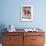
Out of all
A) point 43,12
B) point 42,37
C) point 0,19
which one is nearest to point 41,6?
point 43,12

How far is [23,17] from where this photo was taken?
4062mm

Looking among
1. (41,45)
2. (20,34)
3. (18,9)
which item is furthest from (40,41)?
(18,9)

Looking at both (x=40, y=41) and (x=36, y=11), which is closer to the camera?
(x=40, y=41)

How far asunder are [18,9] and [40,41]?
3.98 ft

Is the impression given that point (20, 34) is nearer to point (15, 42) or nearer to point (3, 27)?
point (15, 42)

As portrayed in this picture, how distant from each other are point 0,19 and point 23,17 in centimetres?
73

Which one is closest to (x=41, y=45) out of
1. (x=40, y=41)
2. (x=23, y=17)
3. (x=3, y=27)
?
(x=40, y=41)

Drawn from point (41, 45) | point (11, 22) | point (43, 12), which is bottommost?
point (41, 45)

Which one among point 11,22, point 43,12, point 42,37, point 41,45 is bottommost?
point 41,45

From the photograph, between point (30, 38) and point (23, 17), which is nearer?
point (30, 38)

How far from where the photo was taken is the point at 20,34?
11.9ft

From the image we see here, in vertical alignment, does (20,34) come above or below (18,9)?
below

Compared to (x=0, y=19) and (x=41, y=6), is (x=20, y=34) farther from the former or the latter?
(x=41, y=6)

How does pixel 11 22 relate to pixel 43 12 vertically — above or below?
below
